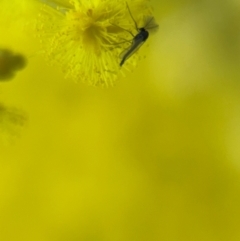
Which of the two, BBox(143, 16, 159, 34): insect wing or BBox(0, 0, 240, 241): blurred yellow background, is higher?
BBox(143, 16, 159, 34): insect wing

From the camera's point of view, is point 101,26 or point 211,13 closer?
point 101,26

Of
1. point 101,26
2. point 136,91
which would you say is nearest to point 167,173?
point 136,91

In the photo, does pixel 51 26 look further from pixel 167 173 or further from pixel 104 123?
pixel 167 173

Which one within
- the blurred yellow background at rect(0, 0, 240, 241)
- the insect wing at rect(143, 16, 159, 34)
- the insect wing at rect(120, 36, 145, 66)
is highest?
the insect wing at rect(143, 16, 159, 34)

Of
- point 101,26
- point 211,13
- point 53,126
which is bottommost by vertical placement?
point 53,126

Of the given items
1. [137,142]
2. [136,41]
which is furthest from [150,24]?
[137,142]
